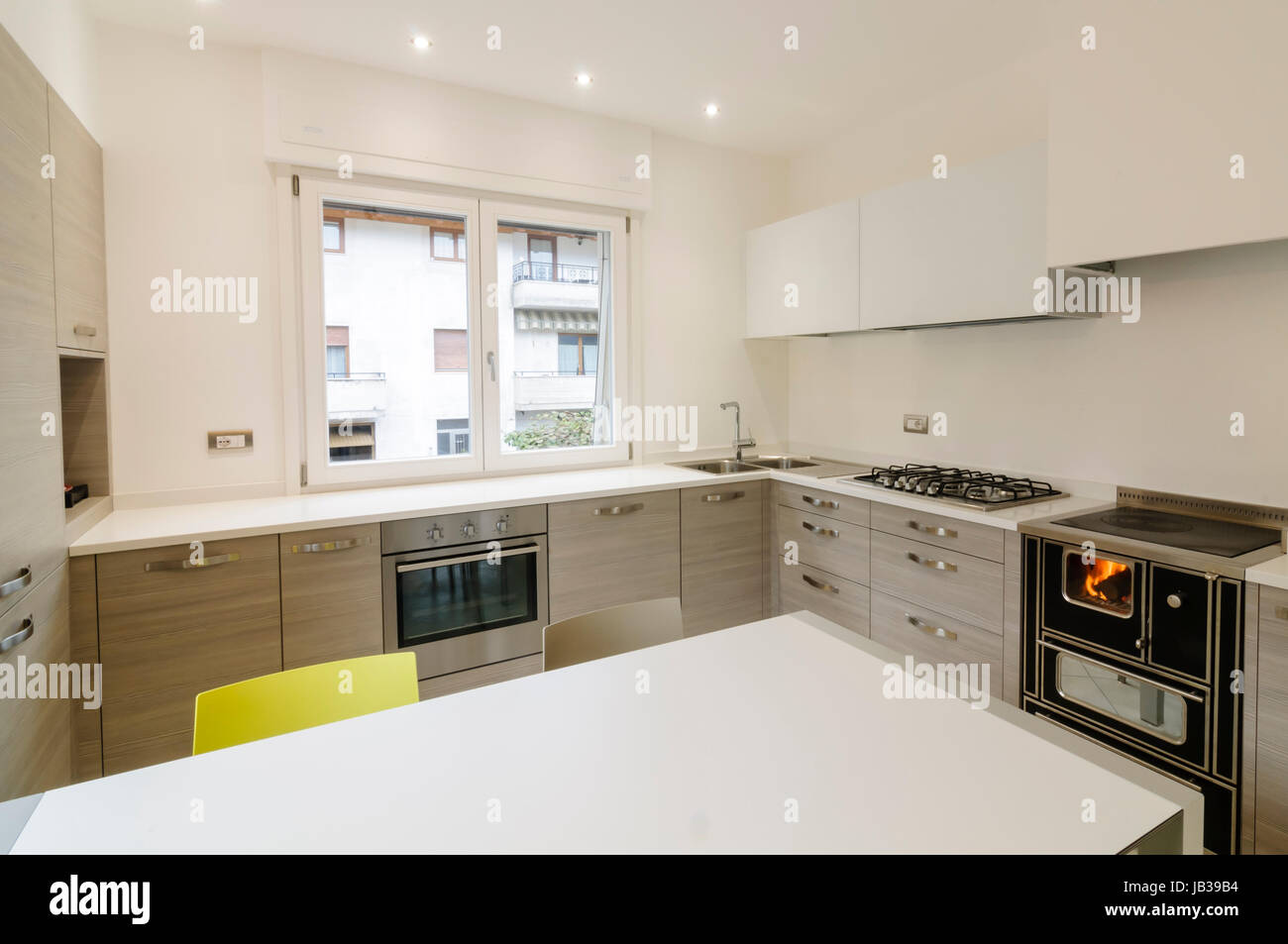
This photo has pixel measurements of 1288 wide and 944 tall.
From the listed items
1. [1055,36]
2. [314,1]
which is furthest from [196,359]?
[1055,36]

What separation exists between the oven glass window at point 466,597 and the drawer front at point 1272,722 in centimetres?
230

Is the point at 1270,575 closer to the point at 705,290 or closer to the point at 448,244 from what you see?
the point at 705,290

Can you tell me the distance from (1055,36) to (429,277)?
9.01ft

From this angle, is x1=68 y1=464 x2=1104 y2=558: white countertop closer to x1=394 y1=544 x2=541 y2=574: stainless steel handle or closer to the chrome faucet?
x1=394 y1=544 x2=541 y2=574: stainless steel handle

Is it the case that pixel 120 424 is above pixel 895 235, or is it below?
below

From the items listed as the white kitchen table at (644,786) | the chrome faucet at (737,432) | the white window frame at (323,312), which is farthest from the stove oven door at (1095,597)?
the white window frame at (323,312)

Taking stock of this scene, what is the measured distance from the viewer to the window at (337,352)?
2.90 m

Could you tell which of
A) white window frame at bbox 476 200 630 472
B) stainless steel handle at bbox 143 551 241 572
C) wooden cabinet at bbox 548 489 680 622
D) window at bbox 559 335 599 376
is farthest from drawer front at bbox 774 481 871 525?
stainless steel handle at bbox 143 551 241 572

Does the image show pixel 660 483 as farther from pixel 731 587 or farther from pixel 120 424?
pixel 120 424

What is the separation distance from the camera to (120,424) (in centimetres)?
254

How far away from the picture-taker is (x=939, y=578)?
101 inches

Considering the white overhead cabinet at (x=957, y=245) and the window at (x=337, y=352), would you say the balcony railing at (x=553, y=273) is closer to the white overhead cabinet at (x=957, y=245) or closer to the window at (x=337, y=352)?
the window at (x=337, y=352)

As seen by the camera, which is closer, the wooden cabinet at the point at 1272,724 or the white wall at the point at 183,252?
the wooden cabinet at the point at 1272,724

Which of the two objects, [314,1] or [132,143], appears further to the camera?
[132,143]
